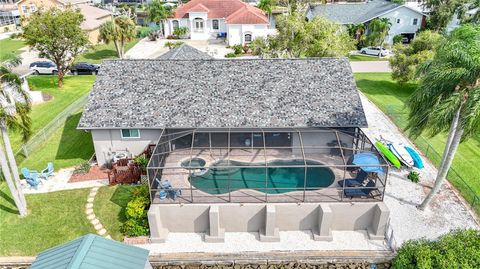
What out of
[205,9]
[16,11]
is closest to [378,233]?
[205,9]

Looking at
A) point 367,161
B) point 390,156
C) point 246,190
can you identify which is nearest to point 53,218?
point 246,190

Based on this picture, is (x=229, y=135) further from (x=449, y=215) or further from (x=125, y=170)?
(x=449, y=215)

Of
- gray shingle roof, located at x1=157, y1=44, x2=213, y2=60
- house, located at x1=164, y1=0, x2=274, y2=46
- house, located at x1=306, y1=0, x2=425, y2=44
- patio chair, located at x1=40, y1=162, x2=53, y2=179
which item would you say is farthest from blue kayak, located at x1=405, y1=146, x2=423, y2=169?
house, located at x1=164, y1=0, x2=274, y2=46

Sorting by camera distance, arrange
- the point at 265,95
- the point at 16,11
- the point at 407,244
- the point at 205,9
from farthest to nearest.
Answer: the point at 16,11, the point at 205,9, the point at 265,95, the point at 407,244

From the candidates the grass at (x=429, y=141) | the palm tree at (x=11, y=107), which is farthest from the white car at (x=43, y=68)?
the grass at (x=429, y=141)

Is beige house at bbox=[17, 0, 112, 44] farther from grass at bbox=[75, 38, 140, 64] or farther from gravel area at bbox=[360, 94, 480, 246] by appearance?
gravel area at bbox=[360, 94, 480, 246]

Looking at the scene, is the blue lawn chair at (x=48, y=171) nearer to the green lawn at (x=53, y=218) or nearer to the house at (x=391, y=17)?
the green lawn at (x=53, y=218)
